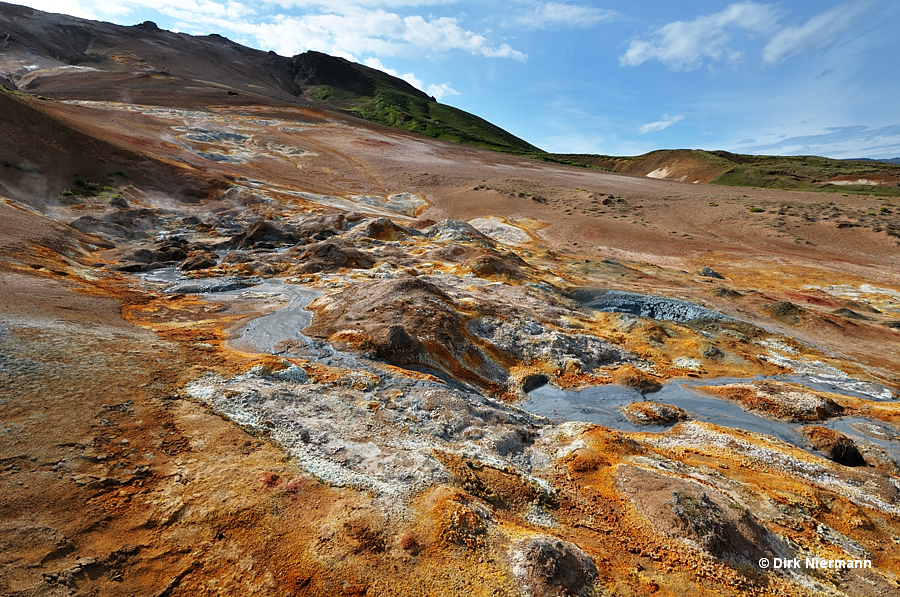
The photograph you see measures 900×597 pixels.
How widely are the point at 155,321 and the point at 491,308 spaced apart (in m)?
7.77

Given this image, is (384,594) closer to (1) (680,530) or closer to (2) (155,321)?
(1) (680,530)

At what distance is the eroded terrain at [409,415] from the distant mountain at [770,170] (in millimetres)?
30953

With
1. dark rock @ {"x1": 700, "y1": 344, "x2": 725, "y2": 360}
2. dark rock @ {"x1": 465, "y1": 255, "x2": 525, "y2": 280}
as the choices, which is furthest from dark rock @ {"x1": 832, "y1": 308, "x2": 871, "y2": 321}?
dark rock @ {"x1": 465, "y1": 255, "x2": 525, "y2": 280}

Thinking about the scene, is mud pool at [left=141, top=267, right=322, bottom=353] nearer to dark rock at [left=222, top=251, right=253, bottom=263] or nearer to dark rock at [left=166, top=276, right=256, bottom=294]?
dark rock at [left=166, top=276, right=256, bottom=294]

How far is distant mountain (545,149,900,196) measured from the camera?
143 ft

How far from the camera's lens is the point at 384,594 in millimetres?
3309

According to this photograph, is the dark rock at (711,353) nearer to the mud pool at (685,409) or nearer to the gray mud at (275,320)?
the mud pool at (685,409)

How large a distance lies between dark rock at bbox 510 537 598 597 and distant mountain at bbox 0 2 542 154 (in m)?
57.3

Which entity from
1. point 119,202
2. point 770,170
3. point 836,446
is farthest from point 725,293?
point 770,170

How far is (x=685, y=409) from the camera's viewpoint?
28.9 feet

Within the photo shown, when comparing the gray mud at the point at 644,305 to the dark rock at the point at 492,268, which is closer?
the gray mud at the point at 644,305

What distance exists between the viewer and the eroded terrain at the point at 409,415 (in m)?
3.59

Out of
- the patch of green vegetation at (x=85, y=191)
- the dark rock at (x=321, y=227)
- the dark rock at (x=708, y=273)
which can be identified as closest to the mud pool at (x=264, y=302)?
the dark rock at (x=321, y=227)

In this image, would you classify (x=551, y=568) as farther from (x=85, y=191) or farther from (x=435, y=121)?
(x=435, y=121)
